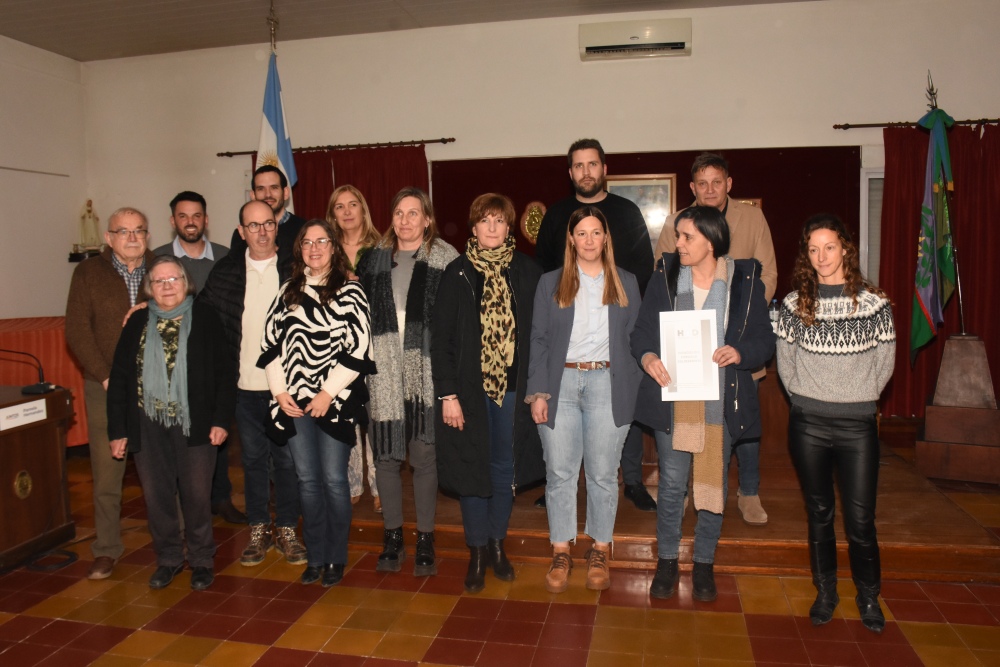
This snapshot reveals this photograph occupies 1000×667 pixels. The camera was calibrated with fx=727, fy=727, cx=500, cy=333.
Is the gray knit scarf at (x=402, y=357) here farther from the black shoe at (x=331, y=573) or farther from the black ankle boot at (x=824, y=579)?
the black ankle boot at (x=824, y=579)

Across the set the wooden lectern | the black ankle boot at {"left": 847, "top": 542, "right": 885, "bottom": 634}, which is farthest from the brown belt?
the wooden lectern

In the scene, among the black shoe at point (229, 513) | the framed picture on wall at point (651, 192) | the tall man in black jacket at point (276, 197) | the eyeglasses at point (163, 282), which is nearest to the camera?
the eyeglasses at point (163, 282)

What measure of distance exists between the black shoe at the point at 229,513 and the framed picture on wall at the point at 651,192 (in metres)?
3.80

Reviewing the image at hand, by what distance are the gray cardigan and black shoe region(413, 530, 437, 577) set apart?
89 centimetres

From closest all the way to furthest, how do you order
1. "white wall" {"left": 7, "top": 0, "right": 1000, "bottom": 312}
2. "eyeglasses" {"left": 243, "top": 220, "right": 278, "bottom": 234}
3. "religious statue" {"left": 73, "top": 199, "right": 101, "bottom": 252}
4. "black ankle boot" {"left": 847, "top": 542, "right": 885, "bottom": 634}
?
"black ankle boot" {"left": 847, "top": 542, "right": 885, "bottom": 634}, "eyeglasses" {"left": 243, "top": 220, "right": 278, "bottom": 234}, "white wall" {"left": 7, "top": 0, "right": 1000, "bottom": 312}, "religious statue" {"left": 73, "top": 199, "right": 101, "bottom": 252}

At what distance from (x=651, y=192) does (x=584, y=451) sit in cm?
358

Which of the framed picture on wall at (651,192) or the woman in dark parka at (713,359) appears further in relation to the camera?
the framed picture on wall at (651,192)

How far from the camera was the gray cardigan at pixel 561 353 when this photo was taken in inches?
116

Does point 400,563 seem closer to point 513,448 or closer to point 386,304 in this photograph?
point 513,448

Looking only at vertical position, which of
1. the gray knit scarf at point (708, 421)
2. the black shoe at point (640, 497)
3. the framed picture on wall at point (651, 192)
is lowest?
the black shoe at point (640, 497)

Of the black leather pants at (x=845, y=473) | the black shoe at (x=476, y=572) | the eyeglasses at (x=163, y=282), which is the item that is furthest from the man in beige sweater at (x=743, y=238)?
the eyeglasses at (x=163, y=282)

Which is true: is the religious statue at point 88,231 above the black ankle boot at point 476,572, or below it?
above

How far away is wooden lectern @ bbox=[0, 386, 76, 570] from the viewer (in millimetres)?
3547

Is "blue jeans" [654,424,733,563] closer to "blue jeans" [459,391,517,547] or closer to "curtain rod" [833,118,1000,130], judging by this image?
"blue jeans" [459,391,517,547]
